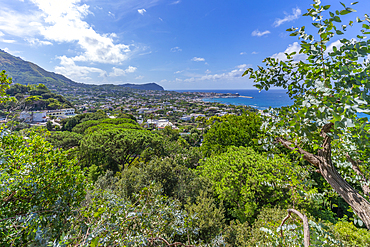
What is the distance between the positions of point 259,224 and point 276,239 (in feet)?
11.2

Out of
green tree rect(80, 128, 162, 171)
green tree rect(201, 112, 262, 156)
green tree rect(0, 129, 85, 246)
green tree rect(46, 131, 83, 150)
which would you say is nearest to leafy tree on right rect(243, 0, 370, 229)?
green tree rect(0, 129, 85, 246)

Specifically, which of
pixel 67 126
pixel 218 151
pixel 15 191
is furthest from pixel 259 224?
pixel 67 126

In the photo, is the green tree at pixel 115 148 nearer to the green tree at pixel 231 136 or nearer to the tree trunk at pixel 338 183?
the green tree at pixel 231 136

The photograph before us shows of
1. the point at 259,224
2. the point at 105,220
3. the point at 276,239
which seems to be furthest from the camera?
the point at 259,224

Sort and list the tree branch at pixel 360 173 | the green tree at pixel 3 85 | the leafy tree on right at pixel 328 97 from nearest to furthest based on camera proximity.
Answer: the leafy tree on right at pixel 328 97
the tree branch at pixel 360 173
the green tree at pixel 3 85

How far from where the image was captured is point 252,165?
22.2 feet

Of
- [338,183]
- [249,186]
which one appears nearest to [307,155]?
[338,183]

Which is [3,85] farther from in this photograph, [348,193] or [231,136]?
[231,136]

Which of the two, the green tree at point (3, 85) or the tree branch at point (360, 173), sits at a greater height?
the green tree at point (3, 85)

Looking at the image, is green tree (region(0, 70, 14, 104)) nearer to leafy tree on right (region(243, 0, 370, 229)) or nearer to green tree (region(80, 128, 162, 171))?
leafy tree on right (region(243, 0, 370, 229))

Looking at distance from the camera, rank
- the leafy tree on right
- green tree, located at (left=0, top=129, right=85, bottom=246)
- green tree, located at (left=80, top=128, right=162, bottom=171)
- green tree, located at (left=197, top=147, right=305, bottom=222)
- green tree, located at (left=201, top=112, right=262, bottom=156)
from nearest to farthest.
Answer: the leafy tree on right, green tree, located at (left=0, top=129, right=85, bottom=246), green tree, located at (left=197, top=147, right=305, bottom=222), green tree, located at (left=201, top=112, right=262, bottom=156), green tree, located at (left=80, top=128, right=162, bottom=171)

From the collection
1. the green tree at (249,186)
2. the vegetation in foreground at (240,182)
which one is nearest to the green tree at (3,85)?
the vegetation in foreground at (240,182)

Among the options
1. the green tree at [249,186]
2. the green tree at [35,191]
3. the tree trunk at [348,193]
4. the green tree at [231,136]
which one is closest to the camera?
the tree trunk at [348,193]

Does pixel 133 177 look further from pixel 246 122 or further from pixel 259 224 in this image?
pixel 246 122
